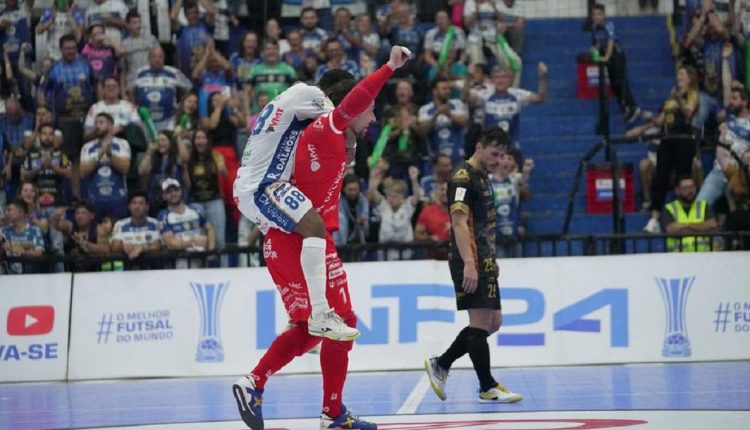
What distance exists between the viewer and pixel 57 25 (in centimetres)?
1842

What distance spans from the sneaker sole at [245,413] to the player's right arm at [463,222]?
8.68 feet

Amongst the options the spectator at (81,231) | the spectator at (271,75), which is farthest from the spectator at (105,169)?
the spectator at (271,75)

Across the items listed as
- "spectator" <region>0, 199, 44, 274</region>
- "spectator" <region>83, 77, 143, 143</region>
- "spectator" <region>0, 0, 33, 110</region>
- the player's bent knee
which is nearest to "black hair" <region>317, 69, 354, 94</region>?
the player's bent knee

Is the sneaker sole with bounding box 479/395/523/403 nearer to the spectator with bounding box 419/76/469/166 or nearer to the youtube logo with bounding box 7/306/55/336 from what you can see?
the youtube logo with bounding box 7/306/55/336

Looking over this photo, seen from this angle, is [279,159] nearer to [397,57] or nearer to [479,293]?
[397,57]

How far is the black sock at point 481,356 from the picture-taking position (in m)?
10.5

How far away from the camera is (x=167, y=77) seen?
1752cm

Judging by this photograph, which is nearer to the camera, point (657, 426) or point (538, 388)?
point (657, 426)

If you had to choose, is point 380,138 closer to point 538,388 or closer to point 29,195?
point 29,195

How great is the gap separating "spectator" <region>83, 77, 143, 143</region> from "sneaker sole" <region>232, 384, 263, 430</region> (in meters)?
8.97

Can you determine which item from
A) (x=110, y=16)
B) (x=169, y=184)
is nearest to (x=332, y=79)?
(x=169, y=184)

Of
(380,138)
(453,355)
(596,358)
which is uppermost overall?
(380,138)

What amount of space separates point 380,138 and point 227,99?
7.22ft

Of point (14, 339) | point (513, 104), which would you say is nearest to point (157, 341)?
point (14, 339)
